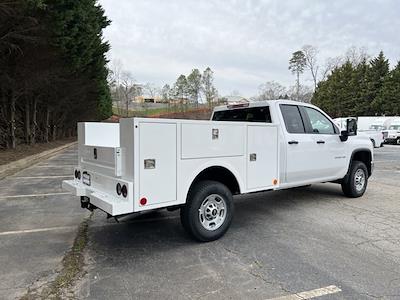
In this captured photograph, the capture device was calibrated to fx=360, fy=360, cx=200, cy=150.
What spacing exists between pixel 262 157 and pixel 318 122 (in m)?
2.17

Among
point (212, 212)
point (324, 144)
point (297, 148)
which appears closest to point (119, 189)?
point (212, 212)

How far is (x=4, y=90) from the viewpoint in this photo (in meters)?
17.5

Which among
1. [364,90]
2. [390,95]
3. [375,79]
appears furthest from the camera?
[364,90]

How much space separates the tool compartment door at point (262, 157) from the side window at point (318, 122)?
60.5 inches

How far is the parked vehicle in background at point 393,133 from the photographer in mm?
31219

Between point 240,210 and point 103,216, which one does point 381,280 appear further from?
point 103,216

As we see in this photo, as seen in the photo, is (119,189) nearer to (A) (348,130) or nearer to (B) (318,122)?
(B) (318,122)

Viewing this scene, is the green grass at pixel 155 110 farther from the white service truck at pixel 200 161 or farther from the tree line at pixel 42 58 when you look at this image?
the white service truck at pixel 200 161

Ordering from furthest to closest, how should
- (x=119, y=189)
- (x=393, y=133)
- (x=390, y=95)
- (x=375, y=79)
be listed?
(x=375, y=79) → (x=390, y=95) → (x=393, y=133) → (x=119, y=189)

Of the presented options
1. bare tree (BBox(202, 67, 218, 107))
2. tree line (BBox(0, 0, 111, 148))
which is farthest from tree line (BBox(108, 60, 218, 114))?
tree line (BBox(0, 0, 111, 148))

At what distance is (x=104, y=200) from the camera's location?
425 centimetres

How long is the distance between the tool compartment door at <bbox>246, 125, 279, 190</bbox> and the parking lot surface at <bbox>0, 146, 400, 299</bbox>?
76 cm

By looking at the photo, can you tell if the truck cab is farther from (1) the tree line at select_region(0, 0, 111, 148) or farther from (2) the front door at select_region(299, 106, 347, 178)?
(1) the tree line at select_region(0, 0, 111, 148)

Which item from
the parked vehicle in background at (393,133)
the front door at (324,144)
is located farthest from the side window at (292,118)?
the parked vehicle in background at (393,133)
